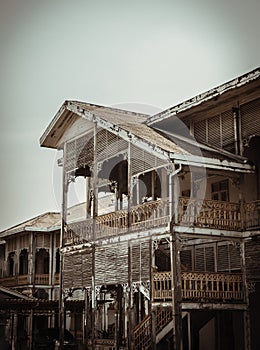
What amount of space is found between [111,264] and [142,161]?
6.21 feet

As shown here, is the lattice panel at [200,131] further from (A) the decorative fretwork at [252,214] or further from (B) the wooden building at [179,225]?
(A) the decorative fretwork at [252,214]

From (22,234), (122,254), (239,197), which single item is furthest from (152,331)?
(22,234)

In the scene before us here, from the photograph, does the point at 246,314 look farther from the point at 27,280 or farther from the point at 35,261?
the point at 35,261

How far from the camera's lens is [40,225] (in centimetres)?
1909

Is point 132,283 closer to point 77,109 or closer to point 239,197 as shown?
point 239,197

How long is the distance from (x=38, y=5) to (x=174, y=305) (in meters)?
4.56

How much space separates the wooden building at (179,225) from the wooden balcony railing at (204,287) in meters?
0.02

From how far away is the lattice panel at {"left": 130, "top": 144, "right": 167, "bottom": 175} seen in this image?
10.3 metres

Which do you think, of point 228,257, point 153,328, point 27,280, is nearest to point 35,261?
point 27,280

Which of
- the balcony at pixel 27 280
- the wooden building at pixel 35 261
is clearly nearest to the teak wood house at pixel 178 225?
the wooden building at pixel 35 261

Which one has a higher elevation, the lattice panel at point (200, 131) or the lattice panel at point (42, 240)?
the lattice panel at point (200, 131)

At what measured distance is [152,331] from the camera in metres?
9.87

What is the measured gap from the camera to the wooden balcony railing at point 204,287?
31.7 ft

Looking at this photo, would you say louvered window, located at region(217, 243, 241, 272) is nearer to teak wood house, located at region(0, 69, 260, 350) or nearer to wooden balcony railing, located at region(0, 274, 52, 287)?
teak wood house, located at region(0, 69, 260, 350)
